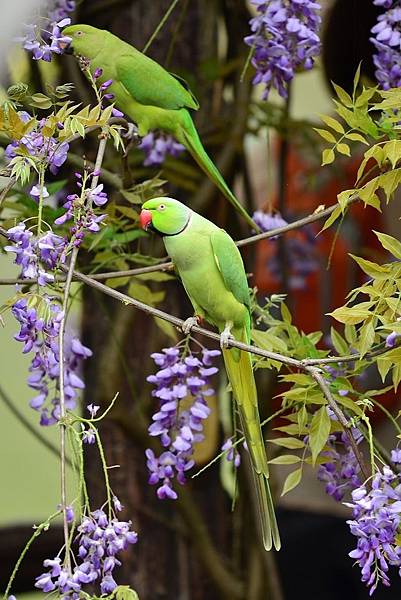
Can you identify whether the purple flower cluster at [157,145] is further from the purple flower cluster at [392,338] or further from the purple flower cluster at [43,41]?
the purple flower cluster at [392,338]

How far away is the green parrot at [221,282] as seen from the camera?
738 millimetres

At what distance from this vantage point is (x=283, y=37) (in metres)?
0.89

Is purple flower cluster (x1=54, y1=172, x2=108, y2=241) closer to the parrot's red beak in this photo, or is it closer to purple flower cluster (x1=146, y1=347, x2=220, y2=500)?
the parrot's red beak

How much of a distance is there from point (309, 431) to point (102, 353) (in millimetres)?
557

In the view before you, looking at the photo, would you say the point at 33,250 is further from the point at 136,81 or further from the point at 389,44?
the point at 389,44

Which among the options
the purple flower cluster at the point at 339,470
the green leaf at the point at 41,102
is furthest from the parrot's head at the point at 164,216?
the purple flower cluster at the point at 339,470

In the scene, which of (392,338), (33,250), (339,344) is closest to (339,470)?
(339,344)

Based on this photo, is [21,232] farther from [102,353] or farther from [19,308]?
[102,353]

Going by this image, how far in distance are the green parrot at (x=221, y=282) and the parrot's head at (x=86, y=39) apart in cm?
22

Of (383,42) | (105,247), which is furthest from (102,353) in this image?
(383,42)

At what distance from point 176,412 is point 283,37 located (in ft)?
1.15

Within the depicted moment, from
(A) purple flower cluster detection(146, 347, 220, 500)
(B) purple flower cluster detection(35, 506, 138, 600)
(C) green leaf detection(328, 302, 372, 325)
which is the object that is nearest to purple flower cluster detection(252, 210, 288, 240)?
Result: (A) purple flower cluster detection(146, 347, 220, 500)

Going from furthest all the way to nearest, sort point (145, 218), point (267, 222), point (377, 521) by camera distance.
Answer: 1. point (267, 222)
2. point (145, 218)
3. point (377, 521)

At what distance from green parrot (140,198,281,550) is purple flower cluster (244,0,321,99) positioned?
0.21 meters
